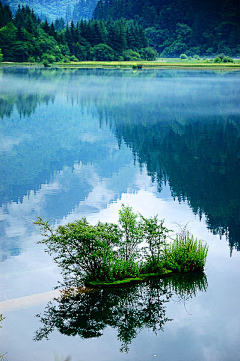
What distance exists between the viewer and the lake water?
795 cm

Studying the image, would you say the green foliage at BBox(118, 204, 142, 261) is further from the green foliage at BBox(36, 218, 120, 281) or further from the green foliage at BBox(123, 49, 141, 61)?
the green foliage at BBox(123, 49, 141, 61)

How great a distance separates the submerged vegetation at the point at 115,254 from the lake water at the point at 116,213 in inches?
12.1

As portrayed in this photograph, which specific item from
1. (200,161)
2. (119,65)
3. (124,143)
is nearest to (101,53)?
(119,65)

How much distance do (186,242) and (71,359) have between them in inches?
145

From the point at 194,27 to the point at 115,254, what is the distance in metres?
181

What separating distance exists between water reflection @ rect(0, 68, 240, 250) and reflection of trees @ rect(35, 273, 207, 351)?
3217mm

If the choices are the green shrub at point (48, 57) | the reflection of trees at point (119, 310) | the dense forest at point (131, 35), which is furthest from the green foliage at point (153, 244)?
the green shrub at point (48, 57)

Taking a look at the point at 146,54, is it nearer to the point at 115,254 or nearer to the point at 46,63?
the point at 46,63

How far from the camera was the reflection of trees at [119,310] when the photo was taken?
820 centimetres

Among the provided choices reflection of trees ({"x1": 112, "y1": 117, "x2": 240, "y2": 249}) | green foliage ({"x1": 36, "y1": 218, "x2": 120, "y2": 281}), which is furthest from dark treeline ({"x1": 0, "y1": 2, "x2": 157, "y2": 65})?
green foliage ({"x1": 36, "y1": 218, "x2": 120, "y2": 281})

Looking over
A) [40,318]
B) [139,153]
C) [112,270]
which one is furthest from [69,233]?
[139,153]

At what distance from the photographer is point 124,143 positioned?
27984 millimetres

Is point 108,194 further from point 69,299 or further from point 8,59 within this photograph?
point 8,59

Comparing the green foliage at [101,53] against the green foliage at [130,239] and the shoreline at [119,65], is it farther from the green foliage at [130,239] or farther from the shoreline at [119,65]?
the green foliage at [130,239]
